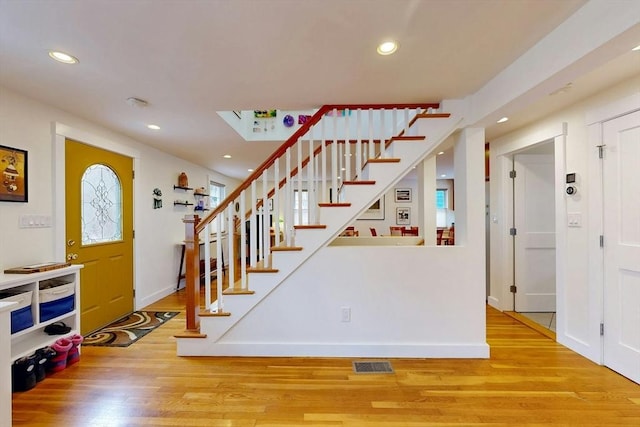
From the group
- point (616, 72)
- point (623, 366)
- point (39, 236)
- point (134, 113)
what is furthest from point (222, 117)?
point (623, 366)

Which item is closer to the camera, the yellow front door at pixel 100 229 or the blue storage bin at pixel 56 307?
the blue storage bin at pixel 56 307

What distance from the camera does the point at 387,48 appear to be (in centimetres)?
175

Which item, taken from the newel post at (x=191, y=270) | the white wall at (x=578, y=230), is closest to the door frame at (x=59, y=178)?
the newel post at (x=191, y=270)

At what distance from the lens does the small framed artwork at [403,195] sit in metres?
7.79

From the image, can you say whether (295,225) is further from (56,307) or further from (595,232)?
(595,232)

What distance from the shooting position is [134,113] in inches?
110

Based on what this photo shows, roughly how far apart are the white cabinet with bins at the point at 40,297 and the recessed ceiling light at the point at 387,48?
2.90m

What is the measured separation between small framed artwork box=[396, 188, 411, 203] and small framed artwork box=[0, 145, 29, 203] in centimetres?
704

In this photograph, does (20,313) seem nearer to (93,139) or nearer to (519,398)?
(93,139)

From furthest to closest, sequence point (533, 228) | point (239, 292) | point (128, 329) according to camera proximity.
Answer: point (533, 228)
point (128, 329)
point (239, 292)

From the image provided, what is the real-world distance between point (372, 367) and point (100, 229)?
10.5 ft

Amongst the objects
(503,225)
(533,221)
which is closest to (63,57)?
(503,225)

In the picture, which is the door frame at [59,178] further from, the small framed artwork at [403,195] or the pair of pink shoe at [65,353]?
the small framed artwork at [403,195]

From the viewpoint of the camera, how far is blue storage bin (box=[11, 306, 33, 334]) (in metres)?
2.03
